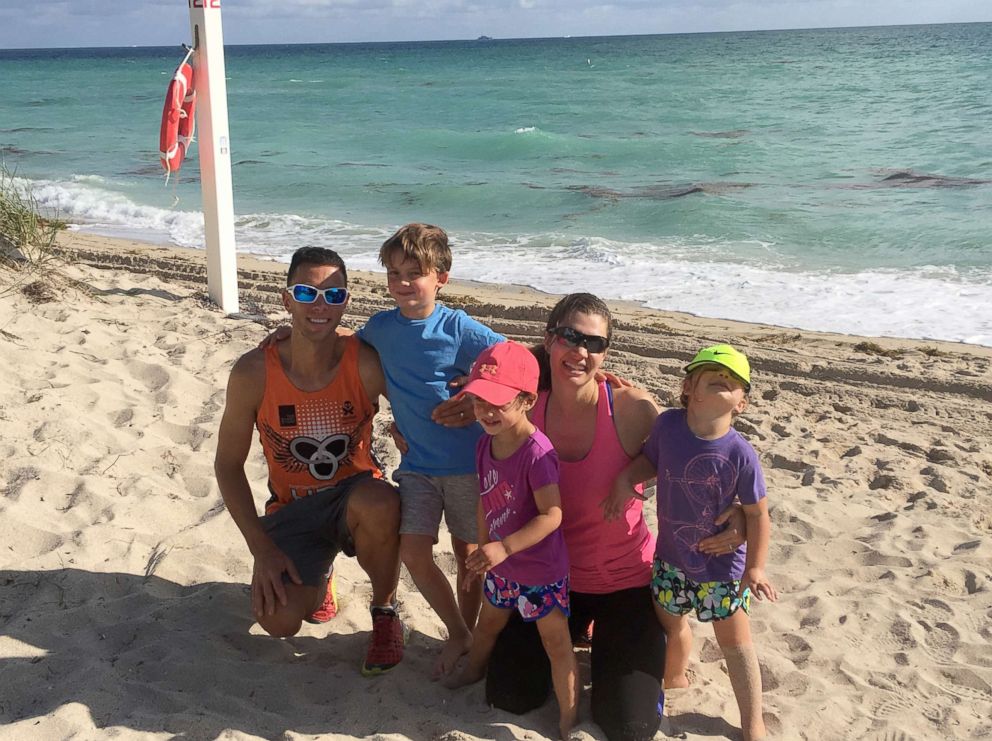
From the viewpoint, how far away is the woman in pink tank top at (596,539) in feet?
9.28

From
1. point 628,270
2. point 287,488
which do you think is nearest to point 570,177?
point 628,270

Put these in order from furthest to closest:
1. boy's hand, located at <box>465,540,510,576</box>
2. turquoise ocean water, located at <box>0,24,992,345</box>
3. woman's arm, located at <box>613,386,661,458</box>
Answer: turquoise ocean water, located at <box>0,24,992,345</box> < woman's arm, located at <box>613,386,661,458</box> < boy's hand, located at <box>465,540,510,576</box>

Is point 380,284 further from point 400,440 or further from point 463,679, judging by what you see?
point 463,679

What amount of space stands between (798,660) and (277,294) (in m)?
5.76

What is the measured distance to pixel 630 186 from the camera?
15359 mm

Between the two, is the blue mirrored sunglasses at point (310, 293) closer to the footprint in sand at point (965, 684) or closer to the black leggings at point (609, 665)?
the black leggings at point (609, 665)

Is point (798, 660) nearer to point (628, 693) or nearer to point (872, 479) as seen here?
point (628, 693)

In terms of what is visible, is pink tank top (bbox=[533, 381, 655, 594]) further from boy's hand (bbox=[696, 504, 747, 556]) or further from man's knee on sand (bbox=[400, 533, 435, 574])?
man's knee on sand (bbox=[400, 533, 435, 574])

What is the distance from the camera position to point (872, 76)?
118ft

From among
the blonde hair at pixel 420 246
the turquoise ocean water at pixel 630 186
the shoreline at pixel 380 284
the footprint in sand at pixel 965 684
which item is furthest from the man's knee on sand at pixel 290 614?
the turquoise ocean water at pixel 630 186

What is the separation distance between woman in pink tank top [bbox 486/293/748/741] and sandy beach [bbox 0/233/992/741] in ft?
0.44

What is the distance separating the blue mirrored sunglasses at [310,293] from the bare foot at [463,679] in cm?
129

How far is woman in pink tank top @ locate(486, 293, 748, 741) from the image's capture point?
2.83 m

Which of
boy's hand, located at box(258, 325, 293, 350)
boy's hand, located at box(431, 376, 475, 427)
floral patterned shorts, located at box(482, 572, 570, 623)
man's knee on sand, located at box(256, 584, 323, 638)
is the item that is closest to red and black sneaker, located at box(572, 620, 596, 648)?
floral patterned shorts, located at box(482, 572, 570, 623)
